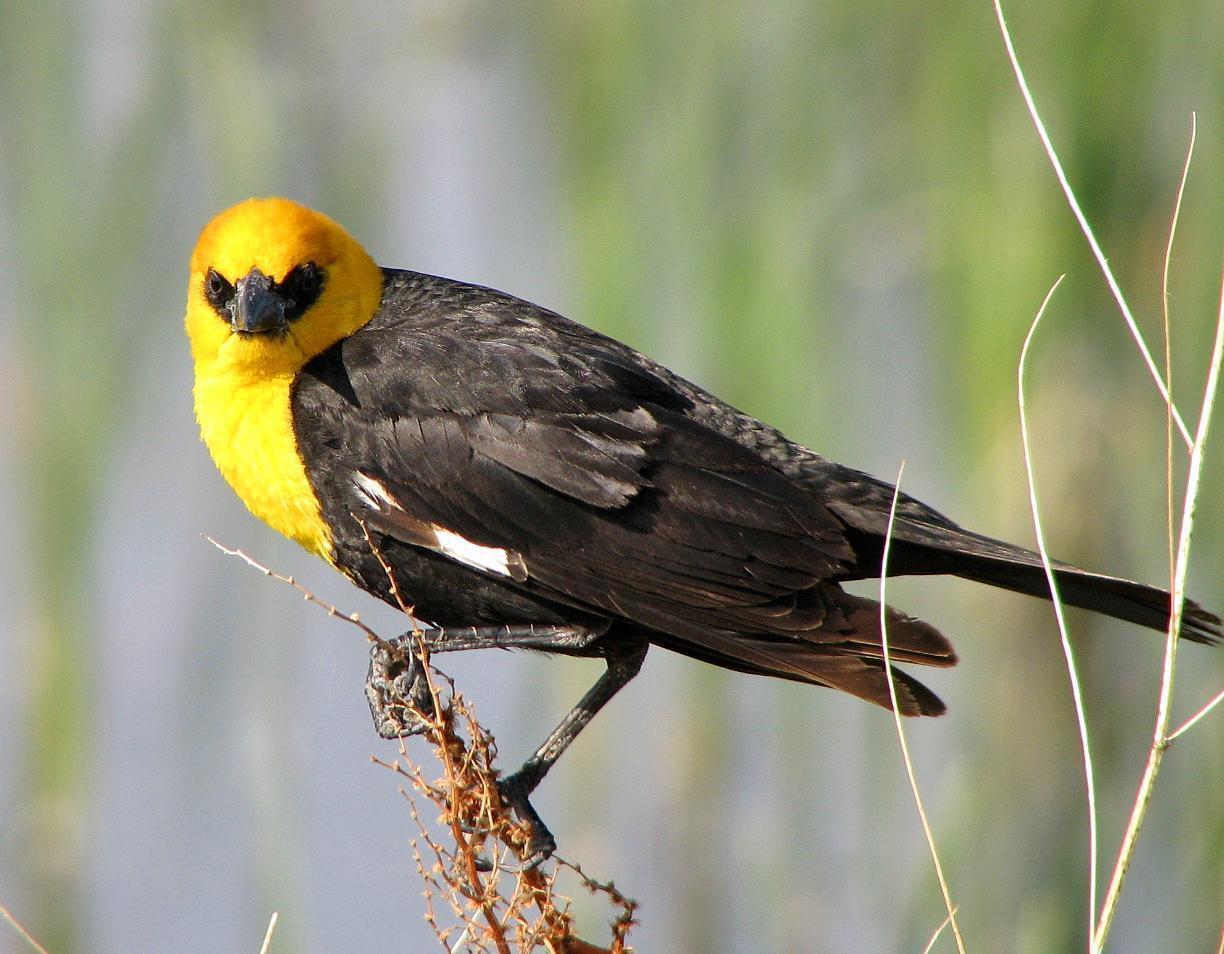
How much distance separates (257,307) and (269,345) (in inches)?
2.5

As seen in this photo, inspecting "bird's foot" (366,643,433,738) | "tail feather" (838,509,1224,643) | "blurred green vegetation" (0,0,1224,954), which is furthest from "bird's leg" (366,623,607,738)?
"blurred green vegetation" (0,0,1224,954)

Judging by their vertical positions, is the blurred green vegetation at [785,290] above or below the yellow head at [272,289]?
above

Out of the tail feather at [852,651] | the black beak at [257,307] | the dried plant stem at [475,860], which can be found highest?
the tail feather at [852,651]

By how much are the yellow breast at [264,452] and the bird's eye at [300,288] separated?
4.8 inches

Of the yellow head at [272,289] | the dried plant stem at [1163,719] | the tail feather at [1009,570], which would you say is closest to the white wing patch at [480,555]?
the yellow head at [272,289]

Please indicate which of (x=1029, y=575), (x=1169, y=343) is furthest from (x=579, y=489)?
(x=1169, y=343)

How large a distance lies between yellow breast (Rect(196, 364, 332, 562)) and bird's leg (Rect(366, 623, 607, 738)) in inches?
9.7

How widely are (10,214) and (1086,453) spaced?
86.1 inches

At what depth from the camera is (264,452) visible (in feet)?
7.95

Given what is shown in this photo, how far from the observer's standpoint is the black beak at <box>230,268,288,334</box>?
2.46 m

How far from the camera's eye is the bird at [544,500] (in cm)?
223

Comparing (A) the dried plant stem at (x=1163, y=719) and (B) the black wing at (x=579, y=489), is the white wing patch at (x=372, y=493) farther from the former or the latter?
(A) the dried plant stem at (x=1163, y=719)

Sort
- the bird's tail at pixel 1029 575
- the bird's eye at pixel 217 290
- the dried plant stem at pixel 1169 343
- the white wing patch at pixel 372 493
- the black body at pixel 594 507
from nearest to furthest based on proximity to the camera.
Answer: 1. the dried plant stem at pixel 1169 343
2. the bird's tail at pixel 1029 575
3. the black body at pixel 594 507
4. the white wing patch at pixel 372 493
5. the bird's eye at pixel 217 290

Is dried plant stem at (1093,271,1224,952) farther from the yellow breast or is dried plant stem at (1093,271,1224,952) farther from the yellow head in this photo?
the yellow head
